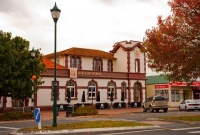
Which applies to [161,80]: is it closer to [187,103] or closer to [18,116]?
[187,103]

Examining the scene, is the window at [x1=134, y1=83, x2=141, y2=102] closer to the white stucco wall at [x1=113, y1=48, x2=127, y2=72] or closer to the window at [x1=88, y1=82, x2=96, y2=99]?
the white stucco wall at [x1=113, y1=48, x2=127, y2=72]

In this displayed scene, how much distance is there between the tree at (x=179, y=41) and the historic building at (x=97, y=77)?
20.6m

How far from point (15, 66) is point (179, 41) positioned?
46.3 feet

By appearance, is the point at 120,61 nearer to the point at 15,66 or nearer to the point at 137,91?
the point at 137,91

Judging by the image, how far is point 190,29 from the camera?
20969mm

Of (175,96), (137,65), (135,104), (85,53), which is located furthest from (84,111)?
(175,96)

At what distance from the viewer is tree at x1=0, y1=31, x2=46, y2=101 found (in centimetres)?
2617

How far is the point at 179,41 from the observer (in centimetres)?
2123

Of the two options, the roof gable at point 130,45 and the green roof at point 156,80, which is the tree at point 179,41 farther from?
the green roof at point 156,80

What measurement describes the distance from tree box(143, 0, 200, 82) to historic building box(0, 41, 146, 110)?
20648 mm

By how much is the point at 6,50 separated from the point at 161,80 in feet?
121

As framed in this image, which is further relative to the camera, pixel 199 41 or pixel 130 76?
pixel 130 76

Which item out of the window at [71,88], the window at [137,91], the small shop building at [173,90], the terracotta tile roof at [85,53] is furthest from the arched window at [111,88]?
the small shop building at [173,90]

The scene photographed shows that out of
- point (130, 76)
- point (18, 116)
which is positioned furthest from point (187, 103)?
point (18, 116)
